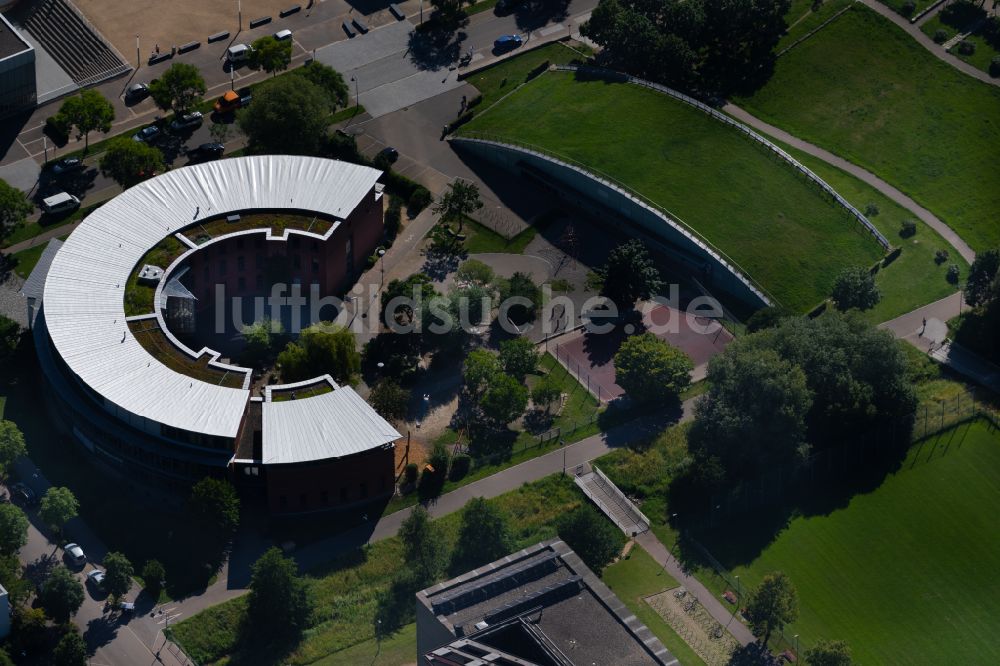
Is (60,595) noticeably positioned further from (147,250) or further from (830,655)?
(830,655)

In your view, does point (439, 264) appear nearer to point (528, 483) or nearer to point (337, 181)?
point (337, 181)

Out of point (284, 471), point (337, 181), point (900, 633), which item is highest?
point (337, 181)

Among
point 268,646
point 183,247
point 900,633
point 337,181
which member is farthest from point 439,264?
point 900,633

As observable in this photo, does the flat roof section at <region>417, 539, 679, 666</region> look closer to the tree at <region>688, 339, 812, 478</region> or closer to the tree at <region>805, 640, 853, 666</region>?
the tree at <region>805, 640, 853, 666</region>

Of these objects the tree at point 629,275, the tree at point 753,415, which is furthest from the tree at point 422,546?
the tree at point 629,275

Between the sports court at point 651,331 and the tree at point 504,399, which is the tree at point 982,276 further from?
the tree at point 504,399

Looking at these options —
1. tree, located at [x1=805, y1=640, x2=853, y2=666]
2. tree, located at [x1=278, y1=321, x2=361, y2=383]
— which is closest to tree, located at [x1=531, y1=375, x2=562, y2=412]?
tree, located at [x1=278, y1=321, x2=361, y2=383]
